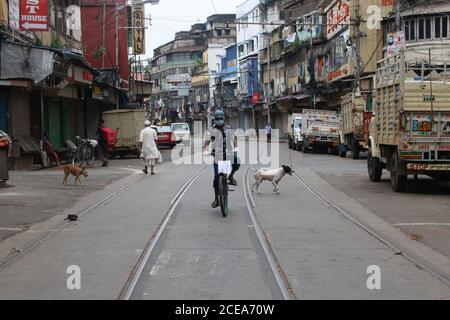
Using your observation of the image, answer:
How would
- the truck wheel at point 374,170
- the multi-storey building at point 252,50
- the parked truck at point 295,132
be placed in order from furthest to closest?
the multi-storey building at point 252,50, the parked truck at point 295,132, the truck wheel at point 374,170

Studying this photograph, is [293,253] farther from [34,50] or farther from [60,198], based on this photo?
[34,50]

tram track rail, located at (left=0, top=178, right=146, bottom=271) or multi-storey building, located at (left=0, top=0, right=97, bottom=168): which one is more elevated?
multi-storey building, located at (left=0, top=0, right=97, bottom=168)

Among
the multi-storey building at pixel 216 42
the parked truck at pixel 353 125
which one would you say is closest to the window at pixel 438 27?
the parked truck at pixel 353 125

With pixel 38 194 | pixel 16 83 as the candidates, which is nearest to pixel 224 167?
pixel 38 194

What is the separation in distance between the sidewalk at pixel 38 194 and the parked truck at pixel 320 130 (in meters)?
16.6

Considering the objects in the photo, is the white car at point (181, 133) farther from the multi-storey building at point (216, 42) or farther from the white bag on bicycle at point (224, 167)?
the multi-storey building at point (216, 42)

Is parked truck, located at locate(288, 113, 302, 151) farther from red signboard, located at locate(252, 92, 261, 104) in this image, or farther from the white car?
red signboard, located at locate(252, 92, 261, 104)

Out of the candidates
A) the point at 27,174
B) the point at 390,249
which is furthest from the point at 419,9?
the point at 390,249

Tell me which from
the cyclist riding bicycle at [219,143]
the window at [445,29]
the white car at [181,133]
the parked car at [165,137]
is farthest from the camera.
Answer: the white car at [181,133]

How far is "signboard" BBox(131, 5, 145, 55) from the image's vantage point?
51.5 m

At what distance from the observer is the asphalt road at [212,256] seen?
22.8 ft

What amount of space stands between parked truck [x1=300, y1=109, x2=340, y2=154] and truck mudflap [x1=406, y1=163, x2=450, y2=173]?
72.5 feet

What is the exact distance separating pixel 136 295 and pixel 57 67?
61.9 ft

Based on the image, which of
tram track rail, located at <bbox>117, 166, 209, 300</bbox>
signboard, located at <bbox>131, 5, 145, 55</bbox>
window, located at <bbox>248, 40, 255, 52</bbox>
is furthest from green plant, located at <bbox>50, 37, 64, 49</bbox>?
window, located at <bbox>248, 40, 255, 52</bbox>
